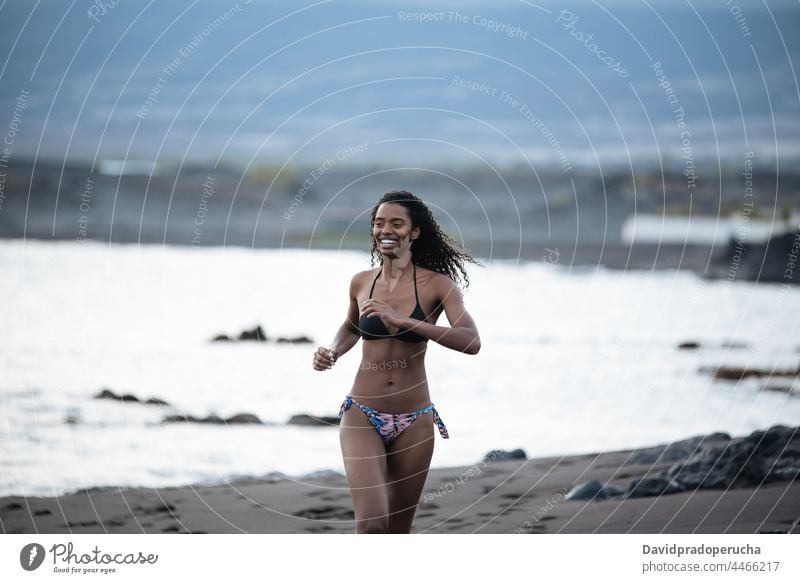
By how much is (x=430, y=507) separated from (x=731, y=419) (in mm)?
4558

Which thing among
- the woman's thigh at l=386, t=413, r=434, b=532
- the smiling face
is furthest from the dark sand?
the smiling face

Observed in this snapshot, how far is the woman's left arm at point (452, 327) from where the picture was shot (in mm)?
6137

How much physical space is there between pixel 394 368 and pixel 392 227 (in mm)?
782

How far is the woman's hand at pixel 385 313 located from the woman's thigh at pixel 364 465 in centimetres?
51

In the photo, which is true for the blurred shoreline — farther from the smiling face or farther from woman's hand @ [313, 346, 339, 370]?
the smiling face

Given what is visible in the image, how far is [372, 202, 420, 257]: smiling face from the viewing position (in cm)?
641

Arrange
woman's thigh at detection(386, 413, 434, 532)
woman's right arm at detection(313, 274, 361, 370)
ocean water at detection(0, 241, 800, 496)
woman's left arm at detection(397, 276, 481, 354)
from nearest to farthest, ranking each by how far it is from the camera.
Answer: woman's left arm at detection(397, 276, 481, 354), woman's thigh at detection(386, 413, 434, 532), woman's right arm at detection(313, 274, 361, 370), ocean water at detection(0, 241, 800, 496)

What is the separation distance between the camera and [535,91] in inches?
567

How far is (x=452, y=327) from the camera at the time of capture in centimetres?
619
